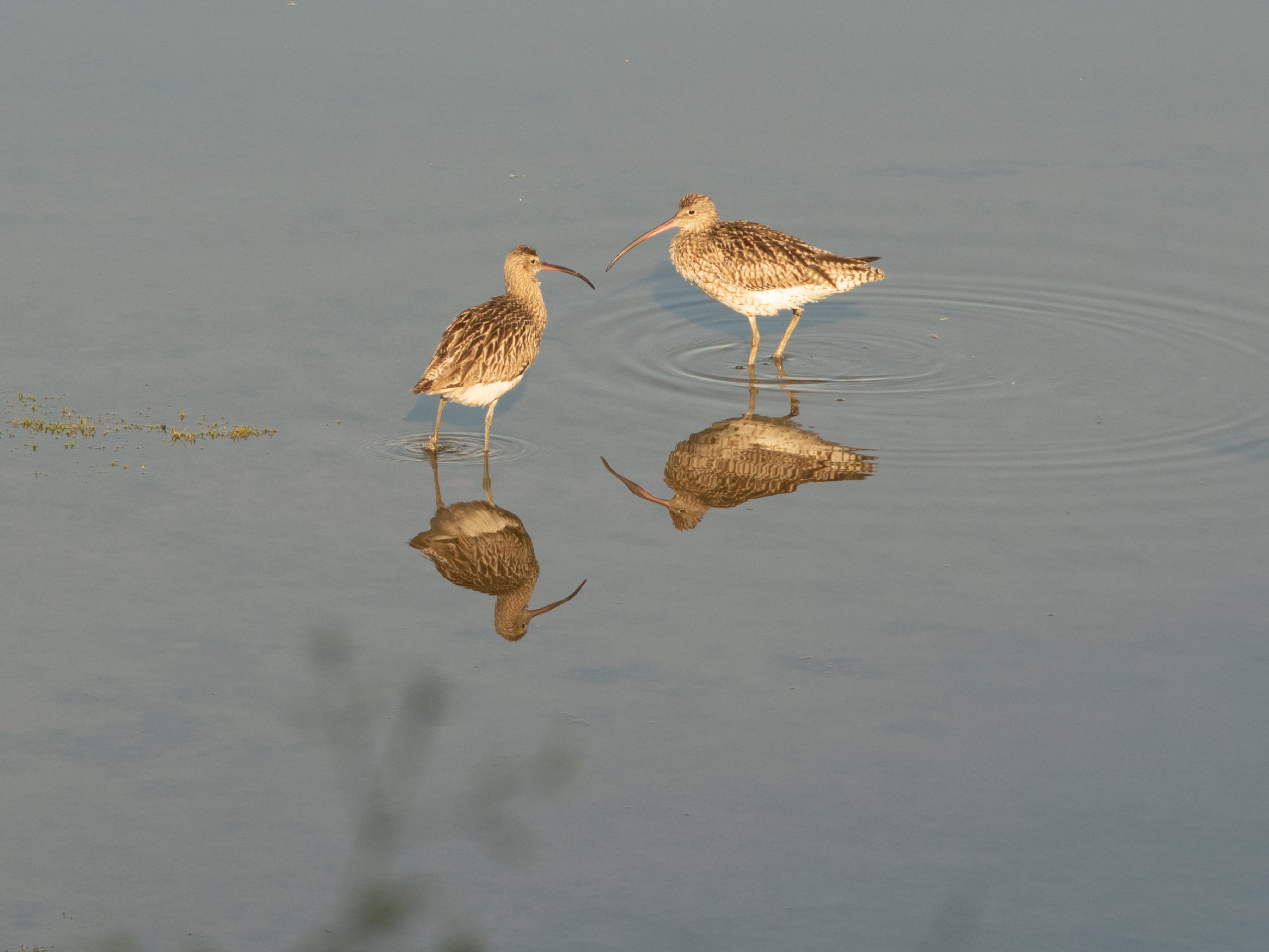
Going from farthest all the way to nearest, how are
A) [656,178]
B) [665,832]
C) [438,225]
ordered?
[656,178] < [438,225] < [665,832]

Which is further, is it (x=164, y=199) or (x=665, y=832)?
(x=164, y=199)

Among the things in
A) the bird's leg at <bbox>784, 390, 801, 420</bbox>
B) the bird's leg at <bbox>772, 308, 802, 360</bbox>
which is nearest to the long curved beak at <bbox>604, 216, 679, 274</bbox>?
the bird's leg at <bbox>772, 308, 802, 360</bbox>

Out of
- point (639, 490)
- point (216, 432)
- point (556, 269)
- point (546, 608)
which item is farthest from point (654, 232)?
point (546, 608)

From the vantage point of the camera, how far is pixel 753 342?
14656mm

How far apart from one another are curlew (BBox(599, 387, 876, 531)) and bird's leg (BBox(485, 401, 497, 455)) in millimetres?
829

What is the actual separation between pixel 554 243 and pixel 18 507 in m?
6.93

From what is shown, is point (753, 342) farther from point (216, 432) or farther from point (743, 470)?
point (216, 432)

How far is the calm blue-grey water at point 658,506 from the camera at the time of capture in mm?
7508

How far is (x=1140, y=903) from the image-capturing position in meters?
7.24

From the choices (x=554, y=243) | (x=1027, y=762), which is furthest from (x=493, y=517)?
(x=554, y=243)

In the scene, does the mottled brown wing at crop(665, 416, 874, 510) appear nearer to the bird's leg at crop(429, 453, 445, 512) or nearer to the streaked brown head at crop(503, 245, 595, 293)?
the bird's leg at crop(429, 453, 445, 512)

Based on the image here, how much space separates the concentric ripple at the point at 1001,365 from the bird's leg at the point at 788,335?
9 centimetres

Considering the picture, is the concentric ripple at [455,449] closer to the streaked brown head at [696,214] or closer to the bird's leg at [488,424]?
the bird's leg at [488,424]

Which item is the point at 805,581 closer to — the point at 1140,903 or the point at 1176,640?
the point at 1176,640
